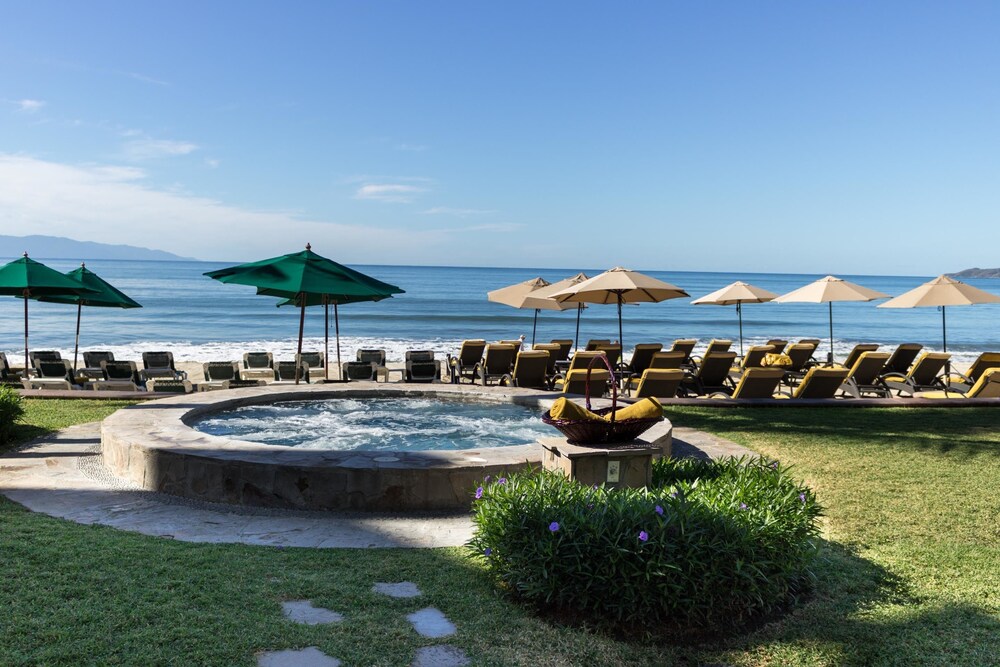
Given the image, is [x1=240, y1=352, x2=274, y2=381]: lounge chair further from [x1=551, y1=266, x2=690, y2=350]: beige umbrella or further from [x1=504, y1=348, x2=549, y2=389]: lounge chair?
[x1=551, y1=266, x2=690, y2=350]: beige umbrella

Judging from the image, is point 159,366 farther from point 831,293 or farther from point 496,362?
point 831,293

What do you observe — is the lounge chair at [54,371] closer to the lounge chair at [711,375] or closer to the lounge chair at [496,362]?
the lounge chair at [496,362]

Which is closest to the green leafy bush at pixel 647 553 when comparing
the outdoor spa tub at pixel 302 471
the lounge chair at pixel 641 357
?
the outdoor spa tub at pixel 302 471

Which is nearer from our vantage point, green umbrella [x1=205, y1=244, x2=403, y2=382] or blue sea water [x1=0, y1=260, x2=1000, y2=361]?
green umbrella [x1=205, y1=244, x2=403, y2=382]

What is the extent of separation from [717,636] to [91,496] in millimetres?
4752

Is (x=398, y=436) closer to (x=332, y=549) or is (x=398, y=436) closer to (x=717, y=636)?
(x=332, y=549)

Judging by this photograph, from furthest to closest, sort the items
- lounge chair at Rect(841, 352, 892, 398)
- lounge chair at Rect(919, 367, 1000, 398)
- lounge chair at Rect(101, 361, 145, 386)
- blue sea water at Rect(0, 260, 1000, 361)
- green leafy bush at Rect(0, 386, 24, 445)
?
blue sea water at Rect(0, 260, 1000, 361), lounge chair at Rect(841, 352, 892, 398), lounge chair at Rect(101, 361, 145, 386), lounge chair at Rect(919, 367, 1000, 398), green leafy bush at Rect(0, 386, 24, 445)

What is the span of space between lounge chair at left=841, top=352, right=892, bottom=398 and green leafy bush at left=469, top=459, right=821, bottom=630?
30.4 feet

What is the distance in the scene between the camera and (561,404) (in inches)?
176

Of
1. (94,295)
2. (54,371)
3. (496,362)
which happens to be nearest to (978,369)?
(496,362)

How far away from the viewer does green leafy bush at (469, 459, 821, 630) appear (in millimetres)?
3547

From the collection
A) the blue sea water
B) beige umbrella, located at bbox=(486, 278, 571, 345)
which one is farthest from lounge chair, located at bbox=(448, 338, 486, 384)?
the blue sea water

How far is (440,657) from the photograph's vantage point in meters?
3.13

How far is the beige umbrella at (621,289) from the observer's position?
438 inches
